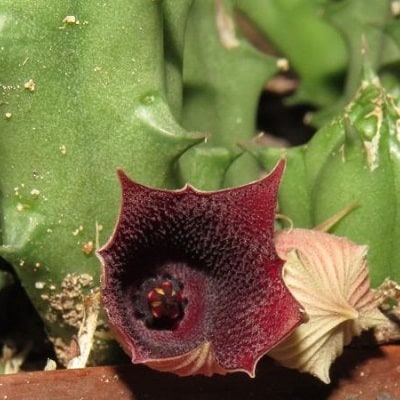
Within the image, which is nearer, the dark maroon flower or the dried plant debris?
the dark maroon flower

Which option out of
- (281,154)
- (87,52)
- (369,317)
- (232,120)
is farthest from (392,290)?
(87,52)

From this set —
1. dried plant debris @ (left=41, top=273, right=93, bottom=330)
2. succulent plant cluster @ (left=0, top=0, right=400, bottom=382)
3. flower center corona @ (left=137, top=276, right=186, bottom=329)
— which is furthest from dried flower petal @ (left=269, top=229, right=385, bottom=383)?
dried plant debris @ (left=41, top=273, right=93, bottom=330)

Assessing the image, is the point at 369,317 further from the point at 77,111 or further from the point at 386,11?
the point at 386,11

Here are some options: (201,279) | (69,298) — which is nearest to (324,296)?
(201,279)

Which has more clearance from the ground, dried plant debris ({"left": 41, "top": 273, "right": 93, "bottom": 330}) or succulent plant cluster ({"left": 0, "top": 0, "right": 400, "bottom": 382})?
succulent plant cluster ({"left": 0, "top": 0, "right": 400, "bottom": 382})

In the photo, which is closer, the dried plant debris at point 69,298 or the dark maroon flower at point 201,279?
the dark maroon flower at point 201,279

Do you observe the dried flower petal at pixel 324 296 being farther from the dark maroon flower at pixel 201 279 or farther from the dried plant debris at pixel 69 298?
the dried plant debris at pixel 69 298

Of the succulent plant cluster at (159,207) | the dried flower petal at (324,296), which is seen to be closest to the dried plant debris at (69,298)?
the succulent plant cluster at (159,207)

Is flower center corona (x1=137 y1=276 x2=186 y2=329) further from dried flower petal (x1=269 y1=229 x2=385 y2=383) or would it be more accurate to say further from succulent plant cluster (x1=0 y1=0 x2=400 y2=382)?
dried flower petal (x1=269 y1=229 x2=385 y2=383)
